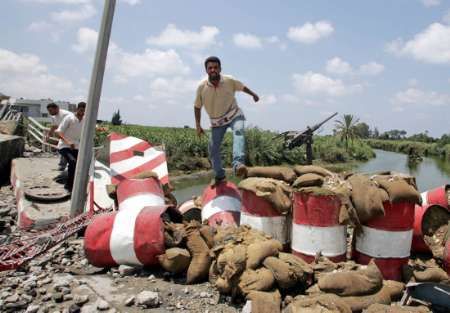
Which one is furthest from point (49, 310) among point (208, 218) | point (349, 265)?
point (349, 265)

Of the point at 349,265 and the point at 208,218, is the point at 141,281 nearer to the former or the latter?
the point at 208,218

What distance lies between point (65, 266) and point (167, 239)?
1.31 metres

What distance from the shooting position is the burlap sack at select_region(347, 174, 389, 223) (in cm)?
370

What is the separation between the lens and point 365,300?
3115 millimetres

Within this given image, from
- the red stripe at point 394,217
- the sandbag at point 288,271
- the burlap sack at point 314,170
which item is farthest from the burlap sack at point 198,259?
the red stripe at point 394,217

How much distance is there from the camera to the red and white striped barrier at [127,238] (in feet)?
13.1

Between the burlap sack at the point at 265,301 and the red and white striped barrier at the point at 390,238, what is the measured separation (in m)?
1.18

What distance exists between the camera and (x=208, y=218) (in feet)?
16.7

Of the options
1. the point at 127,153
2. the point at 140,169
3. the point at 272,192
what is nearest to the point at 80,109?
the point at 127,153

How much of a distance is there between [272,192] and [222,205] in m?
1.16

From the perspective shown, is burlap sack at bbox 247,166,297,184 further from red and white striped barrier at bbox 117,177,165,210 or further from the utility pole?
the utility pole

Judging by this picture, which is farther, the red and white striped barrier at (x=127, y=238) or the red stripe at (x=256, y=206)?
the red stripe at (x=256, y=206)

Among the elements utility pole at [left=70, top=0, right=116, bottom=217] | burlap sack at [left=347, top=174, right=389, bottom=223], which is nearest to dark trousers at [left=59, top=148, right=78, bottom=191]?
utility pole at [left=70, top=0, right=116, bottom=217]

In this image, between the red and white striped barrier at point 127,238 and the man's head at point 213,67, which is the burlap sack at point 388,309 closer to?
→ the red and white striped barrier at point 127,238
